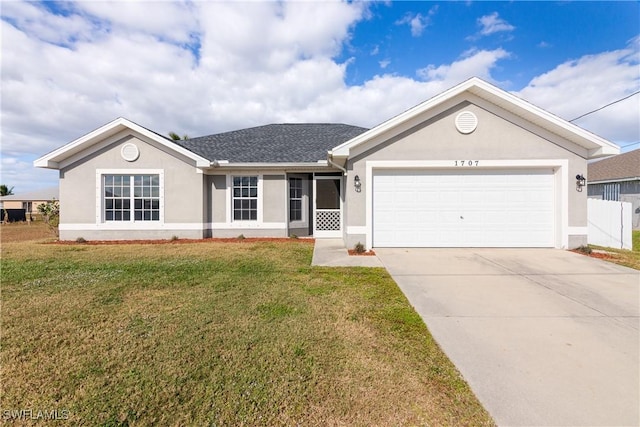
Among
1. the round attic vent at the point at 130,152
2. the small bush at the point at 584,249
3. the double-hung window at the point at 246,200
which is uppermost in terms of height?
the round attic vent at the point at 130,152

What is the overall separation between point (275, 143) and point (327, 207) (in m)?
4.35

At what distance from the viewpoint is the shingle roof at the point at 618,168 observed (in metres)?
19.8

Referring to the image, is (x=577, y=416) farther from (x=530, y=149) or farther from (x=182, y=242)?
(x=182, y=242)

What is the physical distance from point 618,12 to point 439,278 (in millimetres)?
15234

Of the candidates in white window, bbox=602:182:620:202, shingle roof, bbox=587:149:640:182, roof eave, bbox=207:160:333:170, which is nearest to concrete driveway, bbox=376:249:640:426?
roof eave, bbox=207:160:333:170

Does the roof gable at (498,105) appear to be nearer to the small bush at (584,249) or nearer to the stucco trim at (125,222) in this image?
the small bush at (584,249)

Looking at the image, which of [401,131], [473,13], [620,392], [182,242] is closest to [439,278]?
[620,392]

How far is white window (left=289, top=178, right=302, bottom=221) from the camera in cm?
1207

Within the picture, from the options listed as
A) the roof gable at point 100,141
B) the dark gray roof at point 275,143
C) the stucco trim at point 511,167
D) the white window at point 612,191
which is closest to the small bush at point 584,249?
the stucco trim at point 511,167

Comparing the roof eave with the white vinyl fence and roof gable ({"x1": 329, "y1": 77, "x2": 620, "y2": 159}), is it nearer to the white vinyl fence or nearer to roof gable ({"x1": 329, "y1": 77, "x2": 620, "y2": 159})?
roof gable ({"x1": 329, "y1": 77, "x2": 620, "y2": 159})

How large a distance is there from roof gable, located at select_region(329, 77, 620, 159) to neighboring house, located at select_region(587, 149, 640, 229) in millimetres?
14788

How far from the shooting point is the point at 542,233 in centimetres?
922

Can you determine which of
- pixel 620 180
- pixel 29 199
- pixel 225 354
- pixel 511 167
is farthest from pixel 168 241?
pixel 29 199

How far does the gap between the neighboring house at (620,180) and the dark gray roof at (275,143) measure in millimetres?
19189
